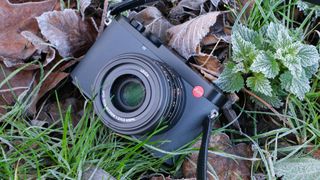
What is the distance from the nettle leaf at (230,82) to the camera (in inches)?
55.0

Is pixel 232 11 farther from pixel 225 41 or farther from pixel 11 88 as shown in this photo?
pixel 11 88

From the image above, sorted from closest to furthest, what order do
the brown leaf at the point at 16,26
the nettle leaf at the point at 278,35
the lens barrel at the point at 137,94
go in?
the lens barrel at the point at 137,94, the nettle leaf at the point at 278,35, the brown leaf at the point at 16,26

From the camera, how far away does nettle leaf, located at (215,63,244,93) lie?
4.58 feet

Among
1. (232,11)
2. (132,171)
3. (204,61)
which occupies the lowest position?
(132,171)

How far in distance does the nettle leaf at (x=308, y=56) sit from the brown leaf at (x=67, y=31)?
1.99 feet

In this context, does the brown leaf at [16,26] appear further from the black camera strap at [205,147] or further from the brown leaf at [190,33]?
the black camera strap at [205,147]

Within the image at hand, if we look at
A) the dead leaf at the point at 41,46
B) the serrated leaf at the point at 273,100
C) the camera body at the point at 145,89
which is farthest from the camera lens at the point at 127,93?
the serrated leaf at the point at 273,100

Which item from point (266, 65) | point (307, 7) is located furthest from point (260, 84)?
point (307, 7)

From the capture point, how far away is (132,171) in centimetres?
138

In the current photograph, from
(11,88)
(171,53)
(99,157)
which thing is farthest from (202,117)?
(11,88)

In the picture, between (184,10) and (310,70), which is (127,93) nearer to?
(184,10)

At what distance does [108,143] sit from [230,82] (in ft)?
1.23

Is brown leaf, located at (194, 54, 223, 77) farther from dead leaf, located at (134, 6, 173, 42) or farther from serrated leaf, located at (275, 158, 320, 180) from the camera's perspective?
serrated leaf, located at (275, 158, 320, 180)

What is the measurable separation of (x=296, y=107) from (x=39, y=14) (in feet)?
2.59
